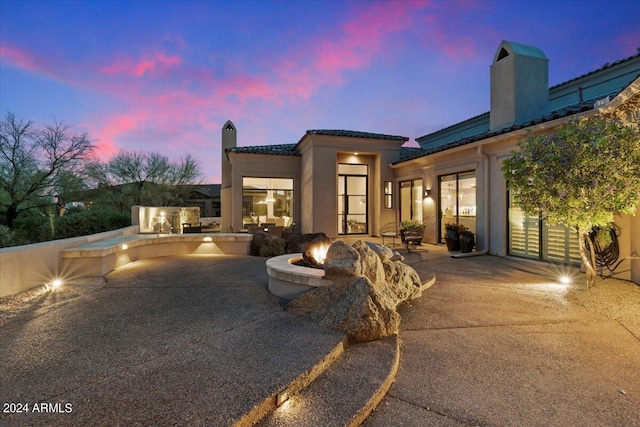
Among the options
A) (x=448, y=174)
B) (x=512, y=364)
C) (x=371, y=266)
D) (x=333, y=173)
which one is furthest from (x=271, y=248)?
(x=512, y=364)

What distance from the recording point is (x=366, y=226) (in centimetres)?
1338

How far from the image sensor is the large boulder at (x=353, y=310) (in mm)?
3170

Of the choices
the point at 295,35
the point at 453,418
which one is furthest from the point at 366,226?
the point at 453,418

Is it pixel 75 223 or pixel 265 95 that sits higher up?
pixel 265 95

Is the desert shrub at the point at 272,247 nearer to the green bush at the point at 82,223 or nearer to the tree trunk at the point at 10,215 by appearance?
the green bush at the point at 82,223

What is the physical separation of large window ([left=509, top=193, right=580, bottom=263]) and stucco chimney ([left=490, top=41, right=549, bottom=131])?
2868 mm

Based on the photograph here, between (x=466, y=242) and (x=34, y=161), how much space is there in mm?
14537

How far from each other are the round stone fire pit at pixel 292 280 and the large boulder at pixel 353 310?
0.71 ft

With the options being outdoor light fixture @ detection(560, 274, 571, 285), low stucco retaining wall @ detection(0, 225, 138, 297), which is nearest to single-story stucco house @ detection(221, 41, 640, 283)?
outdoor light fixture @ detection(560, 274, 571, 285)

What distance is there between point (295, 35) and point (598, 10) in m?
12.9

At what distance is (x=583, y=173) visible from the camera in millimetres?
4914

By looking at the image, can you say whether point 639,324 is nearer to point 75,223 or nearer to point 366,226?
point 366,226

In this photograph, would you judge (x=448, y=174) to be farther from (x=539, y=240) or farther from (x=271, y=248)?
(x=271, y=248)

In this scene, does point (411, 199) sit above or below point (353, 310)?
above
